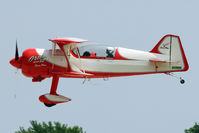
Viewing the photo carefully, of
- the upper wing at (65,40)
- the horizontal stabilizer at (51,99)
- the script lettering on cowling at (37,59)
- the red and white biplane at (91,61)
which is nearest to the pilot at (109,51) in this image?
the red and white biplane at (91,61)

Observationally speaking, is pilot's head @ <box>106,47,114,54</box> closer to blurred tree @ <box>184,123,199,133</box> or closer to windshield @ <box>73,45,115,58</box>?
windshield @ <box>73,45,115,58</box>

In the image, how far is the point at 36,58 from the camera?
124 ft

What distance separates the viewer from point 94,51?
1534 inches

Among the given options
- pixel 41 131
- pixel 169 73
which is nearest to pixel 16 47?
pixel 169 73

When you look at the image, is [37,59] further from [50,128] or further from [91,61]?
[50,128]

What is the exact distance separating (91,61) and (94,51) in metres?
0.58

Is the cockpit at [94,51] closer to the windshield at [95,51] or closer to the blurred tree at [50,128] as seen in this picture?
the windshield at [95,51]

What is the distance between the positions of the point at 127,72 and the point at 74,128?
2510cm

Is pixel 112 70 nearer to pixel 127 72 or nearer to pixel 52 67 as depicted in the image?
pixel 127 72

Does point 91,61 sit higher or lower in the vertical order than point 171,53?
lower

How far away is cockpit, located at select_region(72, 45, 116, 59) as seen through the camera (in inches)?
1527

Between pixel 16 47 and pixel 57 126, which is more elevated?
pixel 16 47

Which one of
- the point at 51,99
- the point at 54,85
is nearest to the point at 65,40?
the point at 54,85

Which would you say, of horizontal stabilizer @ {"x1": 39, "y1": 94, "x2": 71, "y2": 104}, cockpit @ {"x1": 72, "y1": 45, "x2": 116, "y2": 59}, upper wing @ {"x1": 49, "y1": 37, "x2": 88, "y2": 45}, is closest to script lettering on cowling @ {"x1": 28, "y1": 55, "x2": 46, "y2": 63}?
upper wing @ {"x1": 49, "y1": 37, "x2": 88, "y2": 45}
